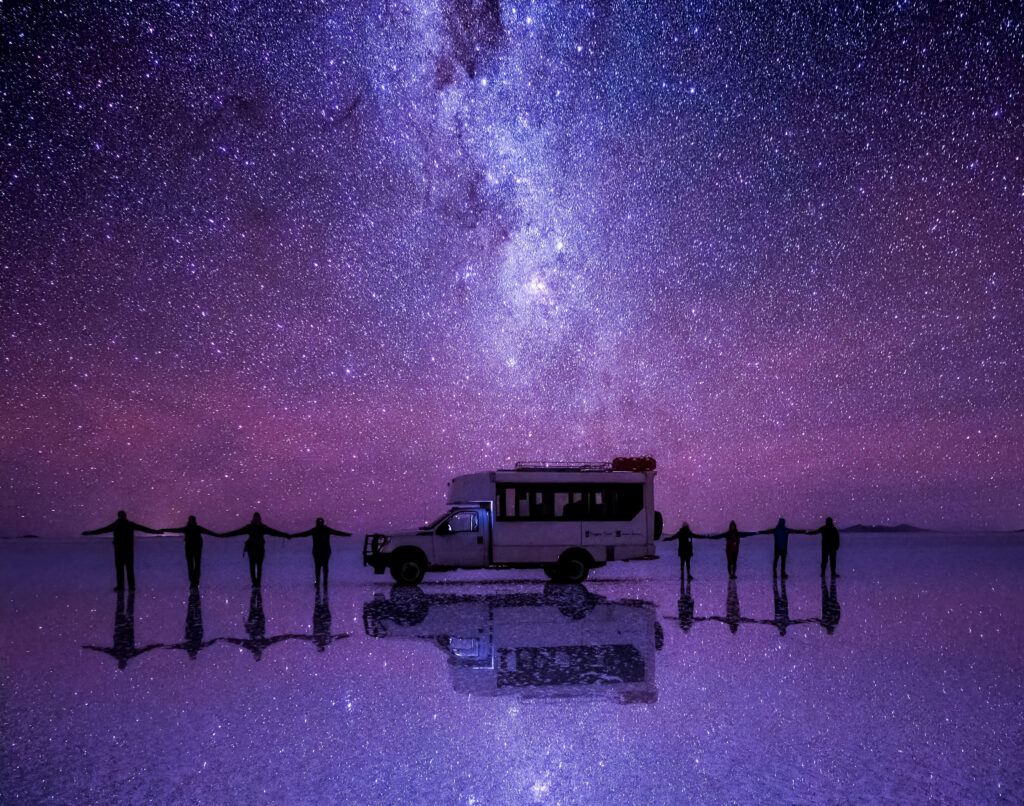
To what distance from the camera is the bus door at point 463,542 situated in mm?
21906

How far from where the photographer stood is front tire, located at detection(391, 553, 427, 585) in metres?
22.1

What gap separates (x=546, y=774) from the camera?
224 inches

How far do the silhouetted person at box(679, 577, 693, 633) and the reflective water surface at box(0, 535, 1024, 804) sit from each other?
0.48 ft

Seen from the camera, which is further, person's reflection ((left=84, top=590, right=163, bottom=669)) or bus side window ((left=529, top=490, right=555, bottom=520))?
bus side window ((left=529, top=490, right=555, bottom=520))

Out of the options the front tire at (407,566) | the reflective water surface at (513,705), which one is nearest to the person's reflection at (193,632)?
the reflective water surface at (513,705)

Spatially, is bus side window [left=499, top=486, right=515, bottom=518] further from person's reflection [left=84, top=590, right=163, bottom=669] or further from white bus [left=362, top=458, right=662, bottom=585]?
person's reflection [left=84, top=590, right=163, bottom=669]

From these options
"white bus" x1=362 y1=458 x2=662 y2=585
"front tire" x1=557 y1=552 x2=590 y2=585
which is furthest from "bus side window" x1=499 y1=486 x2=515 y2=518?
"front tire" x1=557 y1=552 x2=590 y2=585

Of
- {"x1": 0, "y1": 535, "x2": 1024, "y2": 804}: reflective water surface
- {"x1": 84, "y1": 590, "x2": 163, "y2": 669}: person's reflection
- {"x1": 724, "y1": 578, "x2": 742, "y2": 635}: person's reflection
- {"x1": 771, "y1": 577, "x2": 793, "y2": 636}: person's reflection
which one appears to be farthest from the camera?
{"x1": 724, "y1": 578, "x2": 742, "y2": 635}: person's reflection

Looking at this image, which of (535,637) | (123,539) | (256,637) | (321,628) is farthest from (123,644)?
(123,539)

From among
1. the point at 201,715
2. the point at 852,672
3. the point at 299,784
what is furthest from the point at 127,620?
the point at 852,672

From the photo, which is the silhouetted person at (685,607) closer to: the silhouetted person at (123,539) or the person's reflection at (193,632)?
the person's reflection at (193,632)

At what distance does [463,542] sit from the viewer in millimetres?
21953

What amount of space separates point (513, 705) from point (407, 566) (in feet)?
48.5

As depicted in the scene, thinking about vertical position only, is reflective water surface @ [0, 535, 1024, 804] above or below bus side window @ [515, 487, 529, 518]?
below
